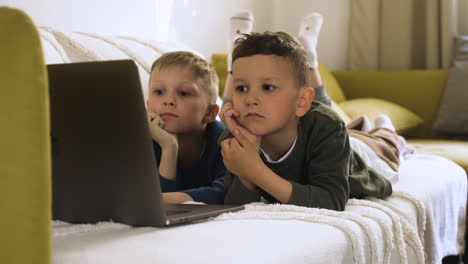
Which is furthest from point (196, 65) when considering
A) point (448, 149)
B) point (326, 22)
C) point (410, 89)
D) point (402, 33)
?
point (326, 22)

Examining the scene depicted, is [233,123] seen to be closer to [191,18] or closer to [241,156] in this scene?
[241,156]

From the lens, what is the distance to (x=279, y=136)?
1.34 m

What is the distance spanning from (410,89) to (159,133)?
7.70 feet

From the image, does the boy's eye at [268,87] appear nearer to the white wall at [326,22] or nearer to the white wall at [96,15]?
the white wall at [96,15]

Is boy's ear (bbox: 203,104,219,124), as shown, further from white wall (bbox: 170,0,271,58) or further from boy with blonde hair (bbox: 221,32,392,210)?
white wall (bbox: 170,0,271,58)

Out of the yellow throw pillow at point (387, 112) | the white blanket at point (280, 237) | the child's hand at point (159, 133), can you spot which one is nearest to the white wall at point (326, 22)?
the yellow throw pillow at point (387, 112)

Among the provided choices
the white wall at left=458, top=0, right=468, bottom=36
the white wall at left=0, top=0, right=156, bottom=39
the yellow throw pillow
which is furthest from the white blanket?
the white wall at left=458, top=0, right=468, bottom=36

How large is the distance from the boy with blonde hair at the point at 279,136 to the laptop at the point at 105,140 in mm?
327

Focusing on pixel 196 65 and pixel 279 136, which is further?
pixel 196 65

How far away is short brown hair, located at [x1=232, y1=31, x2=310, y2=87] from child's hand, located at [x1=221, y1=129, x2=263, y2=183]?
16 cm

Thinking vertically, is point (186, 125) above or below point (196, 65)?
below

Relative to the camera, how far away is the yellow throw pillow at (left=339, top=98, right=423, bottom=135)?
3.00 m

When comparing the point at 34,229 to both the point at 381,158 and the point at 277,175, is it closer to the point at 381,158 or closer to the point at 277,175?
the point at 277,175

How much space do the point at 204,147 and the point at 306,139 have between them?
0.29 meters
